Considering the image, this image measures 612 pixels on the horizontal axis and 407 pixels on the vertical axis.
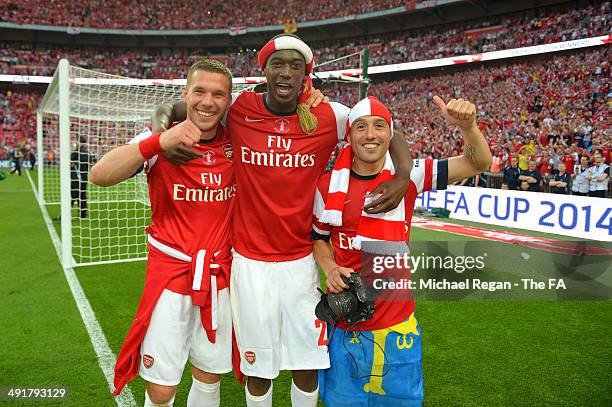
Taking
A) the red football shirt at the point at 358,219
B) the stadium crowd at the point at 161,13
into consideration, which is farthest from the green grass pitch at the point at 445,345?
the stadium crowd at the point at 161,13

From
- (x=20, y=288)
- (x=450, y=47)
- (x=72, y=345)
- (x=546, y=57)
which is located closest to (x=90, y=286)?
(x=20, y=288)

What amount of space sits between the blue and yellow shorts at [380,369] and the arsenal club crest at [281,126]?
42.4 inches

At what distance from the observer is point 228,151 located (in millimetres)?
2521

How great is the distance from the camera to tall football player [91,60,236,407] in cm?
234

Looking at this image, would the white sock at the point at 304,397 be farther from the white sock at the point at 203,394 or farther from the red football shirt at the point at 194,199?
the red football shirt at the point at 194,199

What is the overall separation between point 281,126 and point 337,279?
0.85 meters

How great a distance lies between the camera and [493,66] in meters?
25.5

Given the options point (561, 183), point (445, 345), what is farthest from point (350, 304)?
point (561, 183)

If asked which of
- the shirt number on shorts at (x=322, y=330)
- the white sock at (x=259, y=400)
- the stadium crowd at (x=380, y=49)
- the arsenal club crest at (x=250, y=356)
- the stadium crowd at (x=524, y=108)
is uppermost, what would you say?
the stadium crowd at (x=380, y=49)

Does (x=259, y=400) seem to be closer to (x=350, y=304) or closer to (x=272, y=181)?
(x=350, y=304)

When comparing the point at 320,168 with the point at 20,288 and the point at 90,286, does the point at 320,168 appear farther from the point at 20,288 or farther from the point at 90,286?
the point at 20,288

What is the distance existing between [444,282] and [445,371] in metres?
1.42

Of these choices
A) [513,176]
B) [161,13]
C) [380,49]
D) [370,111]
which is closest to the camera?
[370,111]

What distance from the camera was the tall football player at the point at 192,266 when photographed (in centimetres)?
234
